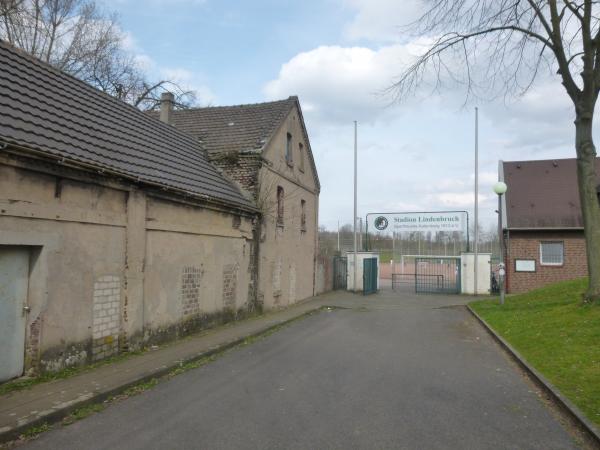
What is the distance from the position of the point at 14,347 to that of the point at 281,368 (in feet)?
13.5

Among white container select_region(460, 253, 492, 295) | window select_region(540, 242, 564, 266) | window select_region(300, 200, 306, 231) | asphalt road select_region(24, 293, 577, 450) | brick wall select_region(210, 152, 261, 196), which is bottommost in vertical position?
asphalt road select_region(24, 293, 577, 450)

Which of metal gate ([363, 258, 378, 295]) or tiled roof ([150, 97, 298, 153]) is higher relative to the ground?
tiled roof ([150, 97, 298, 153])

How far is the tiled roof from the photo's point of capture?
58.4 ft

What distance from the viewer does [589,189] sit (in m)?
12.6

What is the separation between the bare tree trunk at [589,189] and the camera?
12.4 metres

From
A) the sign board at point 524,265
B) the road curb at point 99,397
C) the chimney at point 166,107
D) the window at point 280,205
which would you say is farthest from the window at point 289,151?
the sign board at point 524,265

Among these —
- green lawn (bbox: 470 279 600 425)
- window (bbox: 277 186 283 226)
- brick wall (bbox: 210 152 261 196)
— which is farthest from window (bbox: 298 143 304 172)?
green lawn (bbox: 470 279 600 425)

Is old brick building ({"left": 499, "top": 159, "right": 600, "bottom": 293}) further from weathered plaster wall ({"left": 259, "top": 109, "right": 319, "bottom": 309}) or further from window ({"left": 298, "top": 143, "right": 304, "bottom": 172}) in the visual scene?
window ({"left": 298, "top": 143, "right": 304, "bottom": 172})

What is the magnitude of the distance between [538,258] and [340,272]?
10.8 m

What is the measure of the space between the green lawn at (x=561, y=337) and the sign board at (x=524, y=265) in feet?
28.3

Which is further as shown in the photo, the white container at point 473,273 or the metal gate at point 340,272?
the metal gate at point 340,272

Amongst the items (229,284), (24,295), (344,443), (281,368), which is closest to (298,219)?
(229,284)

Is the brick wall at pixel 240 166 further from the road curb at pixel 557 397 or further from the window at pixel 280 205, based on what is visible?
the road curb at pixel 557 397

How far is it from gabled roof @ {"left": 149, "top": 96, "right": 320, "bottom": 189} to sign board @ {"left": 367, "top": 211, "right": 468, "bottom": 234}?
33.2 feet
